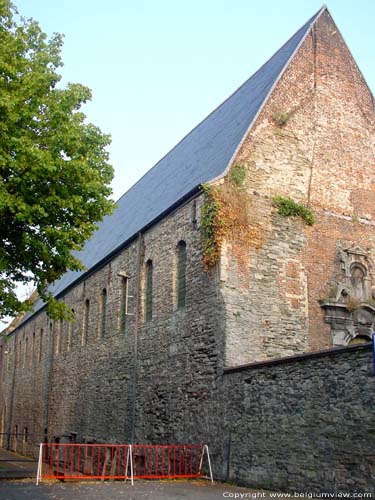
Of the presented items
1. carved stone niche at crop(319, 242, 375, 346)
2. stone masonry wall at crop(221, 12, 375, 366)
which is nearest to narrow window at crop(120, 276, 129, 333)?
stone masonry wall at crop(221, 12, 375, 366)

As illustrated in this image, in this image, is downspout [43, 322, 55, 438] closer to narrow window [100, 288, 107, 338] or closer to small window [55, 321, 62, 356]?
small window [55, 321, 62, 356]

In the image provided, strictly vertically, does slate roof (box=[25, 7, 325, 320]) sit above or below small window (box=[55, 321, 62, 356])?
above

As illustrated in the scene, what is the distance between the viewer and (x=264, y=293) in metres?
15.5

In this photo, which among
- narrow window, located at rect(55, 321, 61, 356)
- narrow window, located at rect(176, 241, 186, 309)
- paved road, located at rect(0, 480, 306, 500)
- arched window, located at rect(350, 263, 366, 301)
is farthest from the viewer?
narrow window, located at rect(55, 321, 61, 356)

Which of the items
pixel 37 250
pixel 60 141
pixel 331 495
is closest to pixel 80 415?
pixel 37 250

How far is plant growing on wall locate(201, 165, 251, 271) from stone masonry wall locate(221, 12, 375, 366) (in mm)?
259

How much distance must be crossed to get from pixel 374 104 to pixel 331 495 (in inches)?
523

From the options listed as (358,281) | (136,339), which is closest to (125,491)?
(136,339)

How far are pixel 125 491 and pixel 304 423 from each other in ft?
11.7

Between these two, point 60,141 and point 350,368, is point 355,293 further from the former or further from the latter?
point 60,141

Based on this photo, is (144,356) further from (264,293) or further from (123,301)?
(264,293)

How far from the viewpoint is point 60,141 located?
13.7 m

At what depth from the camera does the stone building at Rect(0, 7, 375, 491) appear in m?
11.4

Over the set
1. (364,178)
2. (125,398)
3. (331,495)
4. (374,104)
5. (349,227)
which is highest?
(374,104)
